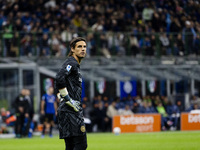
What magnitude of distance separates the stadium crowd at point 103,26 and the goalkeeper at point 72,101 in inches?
642

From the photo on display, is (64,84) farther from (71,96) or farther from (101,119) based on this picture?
(101,119)

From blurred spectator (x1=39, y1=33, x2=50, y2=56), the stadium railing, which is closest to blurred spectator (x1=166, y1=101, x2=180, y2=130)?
the stadium railing

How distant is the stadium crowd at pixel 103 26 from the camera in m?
23.8

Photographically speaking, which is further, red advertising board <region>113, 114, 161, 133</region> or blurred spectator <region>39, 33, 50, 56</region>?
blurred spectator <region>39, 33, 50, 56</region>

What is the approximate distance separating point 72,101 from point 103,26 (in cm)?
1947

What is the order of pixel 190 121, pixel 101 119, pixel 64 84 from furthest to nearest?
pixel 101 119
pixel 190 121
pixel 64 84

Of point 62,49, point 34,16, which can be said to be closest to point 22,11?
point 34,16

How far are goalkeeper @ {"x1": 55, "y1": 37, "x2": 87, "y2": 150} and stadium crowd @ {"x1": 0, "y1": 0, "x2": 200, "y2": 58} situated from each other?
1631 cm

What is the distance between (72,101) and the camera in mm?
6930

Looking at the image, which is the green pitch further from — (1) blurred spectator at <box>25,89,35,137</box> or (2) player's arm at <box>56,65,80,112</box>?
(2) player's arm at <box>56,65,80,112</box>

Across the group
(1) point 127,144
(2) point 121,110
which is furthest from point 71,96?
(2) point 121,110

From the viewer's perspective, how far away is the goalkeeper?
686cm

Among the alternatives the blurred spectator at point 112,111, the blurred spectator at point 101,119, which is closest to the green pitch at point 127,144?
the blurred spectator at point 101,119

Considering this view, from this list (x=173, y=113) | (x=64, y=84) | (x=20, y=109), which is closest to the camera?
(x=64, y=84)
